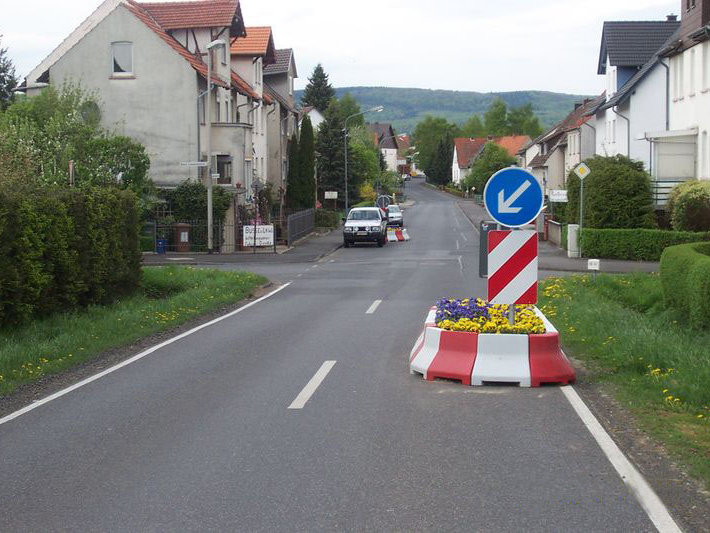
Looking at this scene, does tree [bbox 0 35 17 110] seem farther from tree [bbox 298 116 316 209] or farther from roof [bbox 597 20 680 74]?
roof [bbox 597 20 680 74]

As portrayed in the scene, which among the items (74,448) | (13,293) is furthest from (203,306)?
(74,448)

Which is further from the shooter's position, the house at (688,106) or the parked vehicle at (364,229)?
the parked vehicle at (364,229)

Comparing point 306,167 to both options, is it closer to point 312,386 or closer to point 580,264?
point 580,264

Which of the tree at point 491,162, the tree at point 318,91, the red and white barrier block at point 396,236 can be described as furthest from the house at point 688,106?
the tree at point 318,91

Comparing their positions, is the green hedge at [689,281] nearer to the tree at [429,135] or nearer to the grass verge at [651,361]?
the grass verge at [651,361]

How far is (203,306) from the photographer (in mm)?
18953

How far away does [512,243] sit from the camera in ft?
35.2

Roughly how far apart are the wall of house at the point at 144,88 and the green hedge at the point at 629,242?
1787 centimetres

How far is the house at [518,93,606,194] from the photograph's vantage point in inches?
2630

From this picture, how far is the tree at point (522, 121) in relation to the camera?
169 metres

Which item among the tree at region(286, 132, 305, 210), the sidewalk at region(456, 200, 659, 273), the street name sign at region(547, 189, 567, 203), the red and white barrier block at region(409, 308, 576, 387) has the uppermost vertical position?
the tree at region(286, 132, 305, 210)

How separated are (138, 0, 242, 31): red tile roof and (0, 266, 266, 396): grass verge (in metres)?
23.1

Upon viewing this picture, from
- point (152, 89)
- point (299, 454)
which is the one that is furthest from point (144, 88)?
point (299, 454)

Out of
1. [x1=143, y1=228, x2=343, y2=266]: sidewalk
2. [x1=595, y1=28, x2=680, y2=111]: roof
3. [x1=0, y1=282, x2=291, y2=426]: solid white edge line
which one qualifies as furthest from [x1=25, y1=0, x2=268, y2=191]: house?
[x1=0, y1=282, x2=291, y2=426]: solid white edge line
